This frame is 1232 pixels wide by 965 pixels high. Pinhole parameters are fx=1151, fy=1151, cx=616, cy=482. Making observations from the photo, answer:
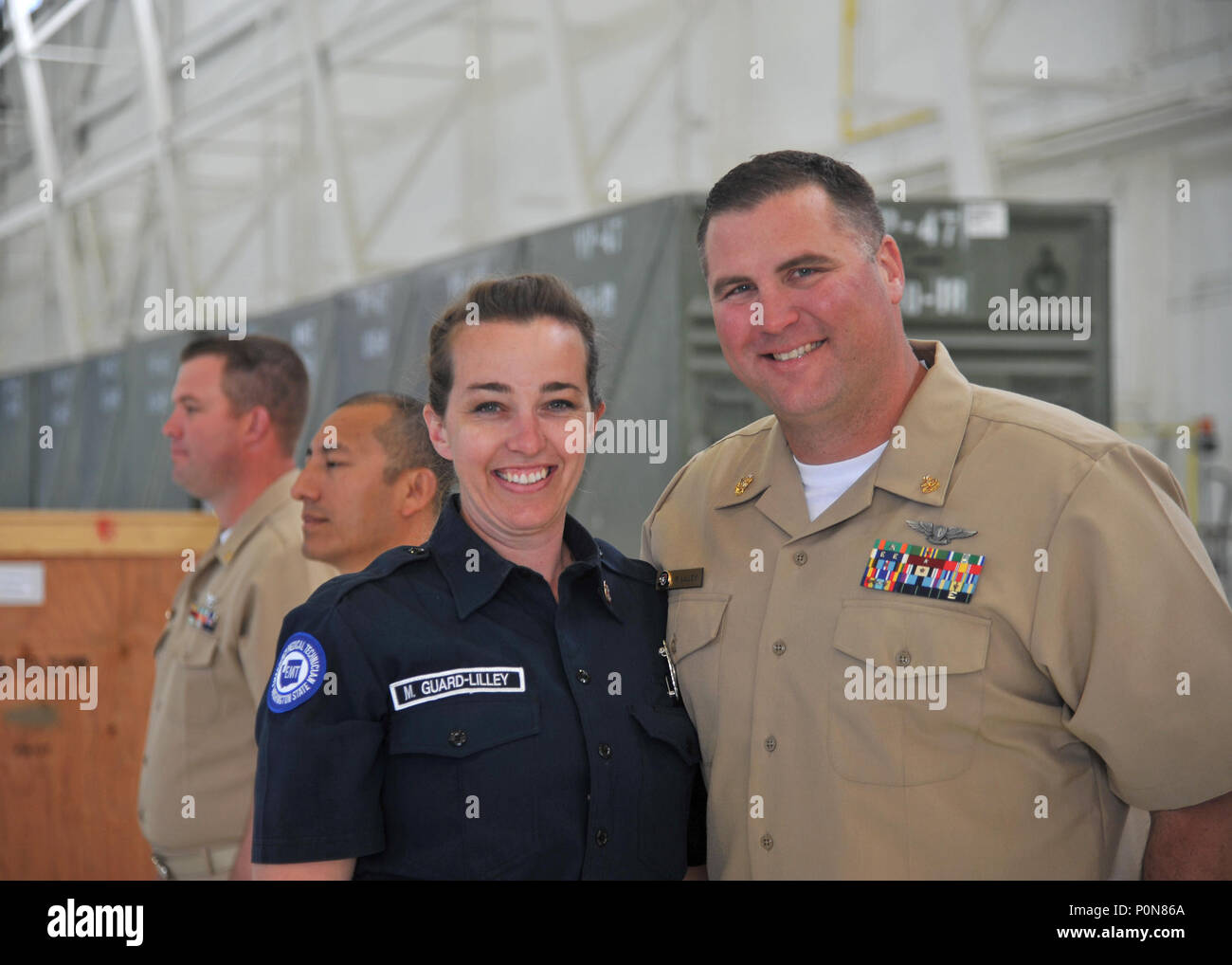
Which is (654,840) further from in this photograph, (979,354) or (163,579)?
(979,354)

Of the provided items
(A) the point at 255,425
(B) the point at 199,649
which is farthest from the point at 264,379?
(B) the point at 199,649

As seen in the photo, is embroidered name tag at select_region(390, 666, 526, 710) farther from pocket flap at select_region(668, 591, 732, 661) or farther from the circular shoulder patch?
pocket flap at select_region(668, 591, 732, 661)

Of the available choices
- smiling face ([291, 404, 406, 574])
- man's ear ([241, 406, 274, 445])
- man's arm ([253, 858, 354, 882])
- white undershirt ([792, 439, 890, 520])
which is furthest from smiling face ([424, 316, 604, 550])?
man's ear ([241, 406, 274, 445])

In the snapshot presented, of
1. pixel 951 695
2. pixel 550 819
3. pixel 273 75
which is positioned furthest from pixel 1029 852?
pixel 273 75

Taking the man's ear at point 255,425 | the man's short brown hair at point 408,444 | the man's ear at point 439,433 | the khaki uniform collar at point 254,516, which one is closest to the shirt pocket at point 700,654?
the man's ear at point 439,433

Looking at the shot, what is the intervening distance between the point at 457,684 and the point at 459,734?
0.08 m

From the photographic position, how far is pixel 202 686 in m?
2.84

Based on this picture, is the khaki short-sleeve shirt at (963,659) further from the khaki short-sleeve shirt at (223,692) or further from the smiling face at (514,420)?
the khaki short-sleeve shirt at (223,692)

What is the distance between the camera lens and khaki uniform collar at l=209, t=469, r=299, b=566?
2934 mm

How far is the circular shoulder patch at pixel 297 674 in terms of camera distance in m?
1.66

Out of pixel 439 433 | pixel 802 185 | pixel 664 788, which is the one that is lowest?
pixel 664 788
